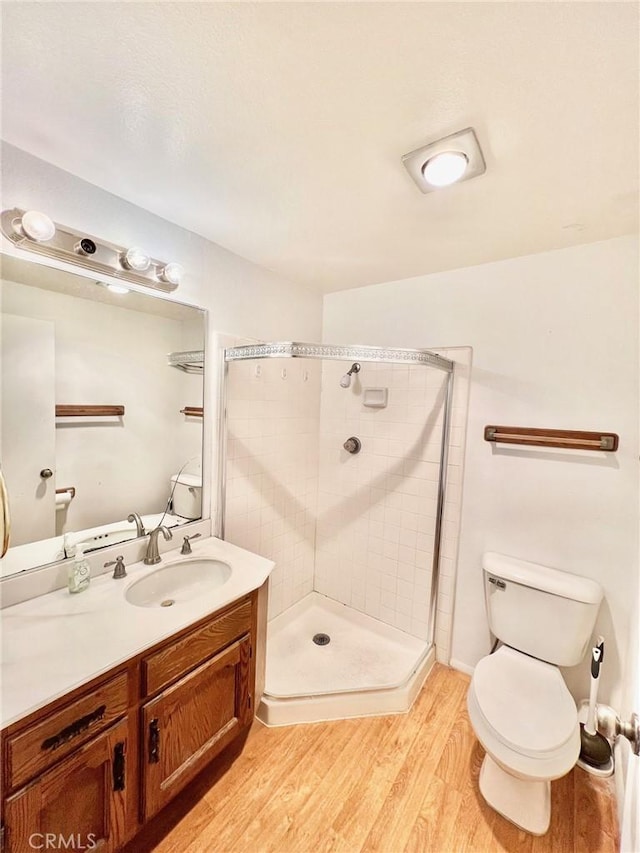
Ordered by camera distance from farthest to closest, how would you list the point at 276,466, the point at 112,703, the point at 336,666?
the point at 276,466 < the point at 336,666 < the point at 112,703

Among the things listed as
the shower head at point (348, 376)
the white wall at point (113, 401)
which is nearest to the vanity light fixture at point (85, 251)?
the white wall at point (113, 401)

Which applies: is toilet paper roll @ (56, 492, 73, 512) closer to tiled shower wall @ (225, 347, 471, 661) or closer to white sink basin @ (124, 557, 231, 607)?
white sink basin @ (124, 557, 231, 607)

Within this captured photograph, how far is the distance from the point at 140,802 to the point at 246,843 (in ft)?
1.45

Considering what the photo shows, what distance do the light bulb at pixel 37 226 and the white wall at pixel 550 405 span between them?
180 centimetres

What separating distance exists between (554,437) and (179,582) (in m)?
1.94

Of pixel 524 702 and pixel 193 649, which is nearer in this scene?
pixel 193 649

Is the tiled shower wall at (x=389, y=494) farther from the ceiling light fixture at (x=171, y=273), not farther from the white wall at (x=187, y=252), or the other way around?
the ceiling light fixture at (x=171, y=273)

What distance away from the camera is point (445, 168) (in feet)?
3.70

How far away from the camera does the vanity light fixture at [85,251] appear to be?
1109 mm

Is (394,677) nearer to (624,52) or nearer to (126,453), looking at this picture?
(126,453)

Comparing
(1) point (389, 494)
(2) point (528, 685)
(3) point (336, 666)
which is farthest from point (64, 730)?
(1) point (389, 494)

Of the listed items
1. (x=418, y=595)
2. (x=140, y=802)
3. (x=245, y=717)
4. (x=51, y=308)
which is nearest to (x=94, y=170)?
(x=51, y=308)

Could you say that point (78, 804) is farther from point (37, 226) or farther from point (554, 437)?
point (554, 437)

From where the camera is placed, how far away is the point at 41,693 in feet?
2.78
